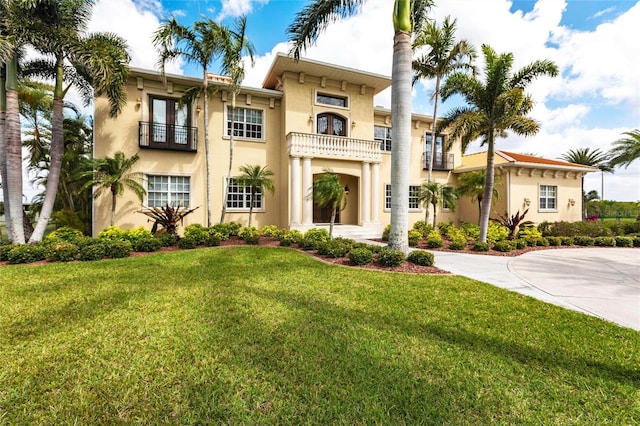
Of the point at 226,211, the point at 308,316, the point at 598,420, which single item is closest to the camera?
the point at 598,420

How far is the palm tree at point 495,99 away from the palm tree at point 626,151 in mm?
14444

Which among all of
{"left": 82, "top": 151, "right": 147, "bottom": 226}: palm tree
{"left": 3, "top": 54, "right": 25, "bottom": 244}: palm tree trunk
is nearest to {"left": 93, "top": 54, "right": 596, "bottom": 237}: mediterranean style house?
{"left": 82, "top": 151, "right": 147, "bottom": 226}: palm tree

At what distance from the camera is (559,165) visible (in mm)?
19281

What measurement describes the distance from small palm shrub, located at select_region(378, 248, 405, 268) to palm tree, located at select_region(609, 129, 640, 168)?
23.3 meters

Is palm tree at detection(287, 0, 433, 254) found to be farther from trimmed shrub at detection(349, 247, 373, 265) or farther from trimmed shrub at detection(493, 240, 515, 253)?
trimmed shrub at detection(493, 240, 515, 253)

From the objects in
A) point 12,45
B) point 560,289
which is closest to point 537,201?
point 560,289

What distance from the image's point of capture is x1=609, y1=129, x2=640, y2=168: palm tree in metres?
19.5

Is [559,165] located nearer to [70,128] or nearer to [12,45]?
[12,45]

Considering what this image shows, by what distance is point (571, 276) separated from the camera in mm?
7535

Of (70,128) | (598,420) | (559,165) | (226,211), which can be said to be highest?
(70,128)

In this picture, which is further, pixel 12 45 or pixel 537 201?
pixel 537 201

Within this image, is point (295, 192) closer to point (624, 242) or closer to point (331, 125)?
point (331, 125)

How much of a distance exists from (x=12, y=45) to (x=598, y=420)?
50.1 feet

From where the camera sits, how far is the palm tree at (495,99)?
11.3m
